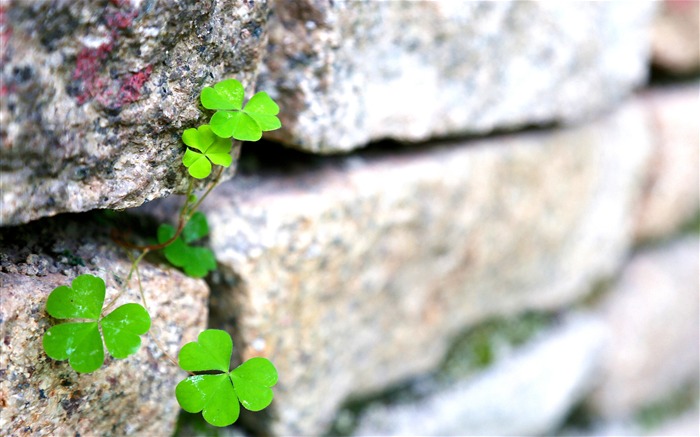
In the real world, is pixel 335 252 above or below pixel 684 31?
below

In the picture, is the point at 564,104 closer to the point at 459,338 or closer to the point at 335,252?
the point at 459,338

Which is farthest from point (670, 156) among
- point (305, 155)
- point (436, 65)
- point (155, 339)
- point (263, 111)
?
point (155, 339)

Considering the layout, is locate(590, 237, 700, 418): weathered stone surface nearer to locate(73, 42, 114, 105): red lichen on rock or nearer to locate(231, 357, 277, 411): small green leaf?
locate(231, 357, 277, 411): small green leaf

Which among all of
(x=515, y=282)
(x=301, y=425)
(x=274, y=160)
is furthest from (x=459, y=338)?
(x=274, y=160)

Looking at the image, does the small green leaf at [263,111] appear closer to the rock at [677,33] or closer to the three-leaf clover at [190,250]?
the three-leaf clover at [190,250]

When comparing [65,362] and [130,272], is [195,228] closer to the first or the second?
[130,272]

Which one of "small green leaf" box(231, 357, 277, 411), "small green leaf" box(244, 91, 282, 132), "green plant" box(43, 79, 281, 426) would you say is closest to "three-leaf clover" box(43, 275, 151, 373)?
"green plant" box(43, 79, 281, 426)
